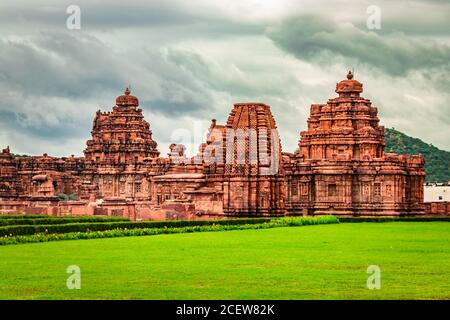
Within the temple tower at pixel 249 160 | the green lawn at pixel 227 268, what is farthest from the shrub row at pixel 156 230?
the temple tower at pixel 249 160

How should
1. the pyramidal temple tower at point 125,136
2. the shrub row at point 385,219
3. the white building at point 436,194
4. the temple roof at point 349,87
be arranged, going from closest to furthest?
the shrub row at point 385,219
the temple roof at point 349,87
the white building at point 436,194
the pyramidal temple tower at point 125,136

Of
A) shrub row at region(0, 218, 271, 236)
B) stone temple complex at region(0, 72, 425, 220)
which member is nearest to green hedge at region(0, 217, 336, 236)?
shrub row at region(0, 218, 271, 236)

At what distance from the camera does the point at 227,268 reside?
29.5 meters

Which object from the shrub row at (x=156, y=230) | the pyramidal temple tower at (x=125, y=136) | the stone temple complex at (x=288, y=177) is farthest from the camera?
the pyramidal temple tower at (x=125, y=136)

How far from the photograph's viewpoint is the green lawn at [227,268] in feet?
79.5

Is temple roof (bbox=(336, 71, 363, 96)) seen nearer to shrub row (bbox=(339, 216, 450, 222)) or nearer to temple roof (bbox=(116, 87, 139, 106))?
shrub row (bbox=(339, 216, 450, 222))

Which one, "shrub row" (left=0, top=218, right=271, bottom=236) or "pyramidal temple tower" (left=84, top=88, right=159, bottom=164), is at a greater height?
"pyramidal temple tower" (left=84, top=88, right=159, bottom=164)

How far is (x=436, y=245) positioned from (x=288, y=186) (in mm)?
42899

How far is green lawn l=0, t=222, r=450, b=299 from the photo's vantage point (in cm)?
2423

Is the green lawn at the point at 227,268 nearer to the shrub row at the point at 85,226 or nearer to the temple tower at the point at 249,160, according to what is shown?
the shrub row at the point at 85,226

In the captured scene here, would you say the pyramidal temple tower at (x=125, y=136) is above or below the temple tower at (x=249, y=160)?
above
